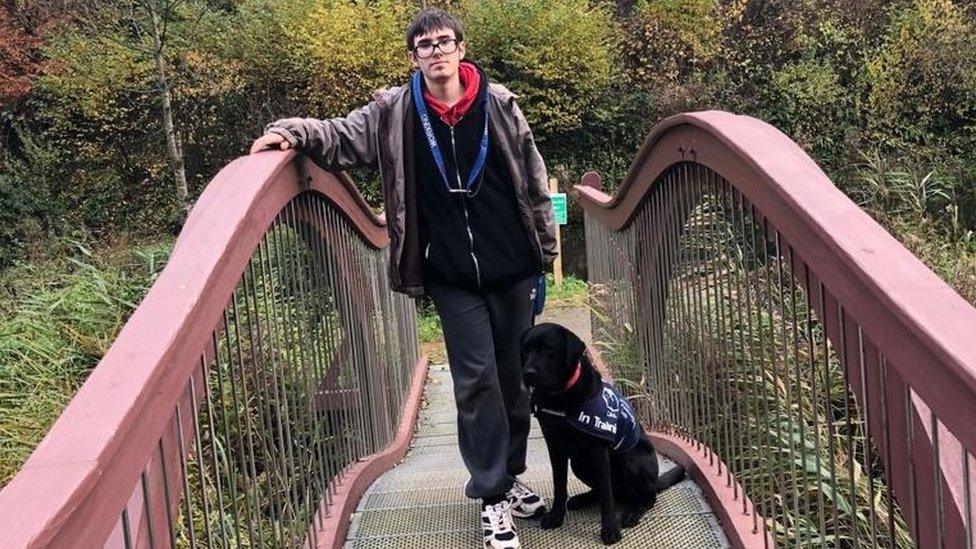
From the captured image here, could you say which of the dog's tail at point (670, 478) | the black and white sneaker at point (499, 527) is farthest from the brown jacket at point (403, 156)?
the dog's tail at point (670, 478)

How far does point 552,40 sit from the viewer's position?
13539 millimetres

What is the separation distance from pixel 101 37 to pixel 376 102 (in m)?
10.6

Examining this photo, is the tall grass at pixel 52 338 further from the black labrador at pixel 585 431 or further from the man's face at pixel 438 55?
the man's face at pixel 438 55

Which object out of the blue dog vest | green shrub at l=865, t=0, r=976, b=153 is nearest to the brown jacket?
the blue dog vest

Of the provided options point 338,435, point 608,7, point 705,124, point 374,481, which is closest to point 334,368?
point 338,435

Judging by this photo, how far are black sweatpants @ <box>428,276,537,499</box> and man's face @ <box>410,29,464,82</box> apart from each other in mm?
669

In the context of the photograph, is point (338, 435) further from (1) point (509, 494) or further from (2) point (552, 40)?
(2) point (552, 40)

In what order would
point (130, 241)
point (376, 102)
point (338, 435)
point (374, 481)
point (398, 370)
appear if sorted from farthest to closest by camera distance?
1. point (130, 241)
2. point (398, 370)
3. point (374, 481)
4. point (338, 435)
5. point (376, 102)

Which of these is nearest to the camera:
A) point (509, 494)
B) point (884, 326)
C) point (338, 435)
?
point (884, 326)

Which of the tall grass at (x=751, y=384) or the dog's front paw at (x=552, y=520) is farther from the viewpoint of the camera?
the dog's front paw at (x=552, y=520)

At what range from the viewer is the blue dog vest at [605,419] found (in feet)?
9.45

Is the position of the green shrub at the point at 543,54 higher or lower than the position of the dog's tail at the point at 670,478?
higher

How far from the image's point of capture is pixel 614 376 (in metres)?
5.39

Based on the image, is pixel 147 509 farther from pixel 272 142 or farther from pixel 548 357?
pixel 548 357
